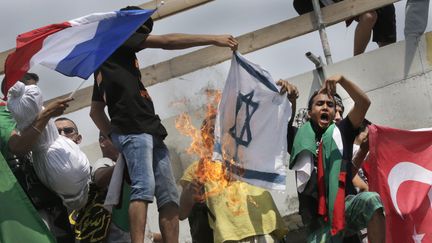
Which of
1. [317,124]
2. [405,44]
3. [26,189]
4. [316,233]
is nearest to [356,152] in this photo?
[317,124]

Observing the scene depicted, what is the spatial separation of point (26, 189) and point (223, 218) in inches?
55.6

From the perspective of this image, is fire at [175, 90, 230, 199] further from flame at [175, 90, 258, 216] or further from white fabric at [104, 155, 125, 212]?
white fabric at [104, 155, 125, 212]

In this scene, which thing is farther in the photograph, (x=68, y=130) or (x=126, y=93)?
(x=68, y=130)

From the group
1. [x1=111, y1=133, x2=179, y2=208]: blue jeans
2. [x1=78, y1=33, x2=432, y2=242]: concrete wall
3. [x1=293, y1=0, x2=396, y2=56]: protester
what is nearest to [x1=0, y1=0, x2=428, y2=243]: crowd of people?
[x1=111, y1=133, x2=179, y2=208]: blue jeans

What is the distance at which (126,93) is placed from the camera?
6699 mm

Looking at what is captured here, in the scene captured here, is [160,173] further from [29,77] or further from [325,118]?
[325,118]

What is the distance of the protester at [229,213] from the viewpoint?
Answer: 7.20 m

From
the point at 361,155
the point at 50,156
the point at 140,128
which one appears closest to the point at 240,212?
the point at 361,155

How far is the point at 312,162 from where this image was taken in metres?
7.12

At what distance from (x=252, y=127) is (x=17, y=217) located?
185cm

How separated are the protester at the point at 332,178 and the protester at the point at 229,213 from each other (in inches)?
12.8

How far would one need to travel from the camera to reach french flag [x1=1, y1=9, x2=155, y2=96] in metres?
6.89

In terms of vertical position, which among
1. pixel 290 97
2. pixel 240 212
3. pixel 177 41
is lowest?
pixel 240 212

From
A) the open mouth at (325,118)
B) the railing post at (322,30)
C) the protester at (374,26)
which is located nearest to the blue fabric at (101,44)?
the open mouth at (325,118)
